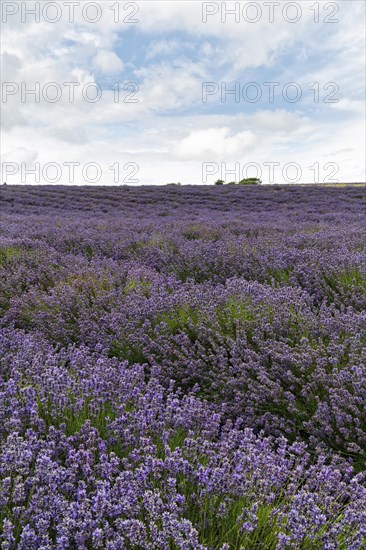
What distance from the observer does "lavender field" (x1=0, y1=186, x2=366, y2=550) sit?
1.42m

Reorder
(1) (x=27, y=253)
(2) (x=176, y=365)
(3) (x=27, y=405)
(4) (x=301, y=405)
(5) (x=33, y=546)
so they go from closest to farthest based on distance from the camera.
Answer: (5) (x=33, y=546) → (3) (x=27, y=405) → (4) (x=301, y=405) → (2) (x=176, y=365) → (1) (x=27, y=253)

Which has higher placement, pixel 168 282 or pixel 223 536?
pixel 168 282

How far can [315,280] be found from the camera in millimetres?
4418

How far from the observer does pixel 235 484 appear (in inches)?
62.6

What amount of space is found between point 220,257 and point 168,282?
4.01ft

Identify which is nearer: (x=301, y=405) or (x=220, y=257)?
(x=301, y=405)

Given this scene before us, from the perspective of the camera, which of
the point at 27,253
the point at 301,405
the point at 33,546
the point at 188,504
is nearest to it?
the point at 33,546

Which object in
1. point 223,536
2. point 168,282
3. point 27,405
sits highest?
point 168,282

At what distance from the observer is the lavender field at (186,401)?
1421mm

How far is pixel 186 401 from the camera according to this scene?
7.39 feet

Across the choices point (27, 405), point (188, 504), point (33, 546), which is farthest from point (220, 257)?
point (33, 546)

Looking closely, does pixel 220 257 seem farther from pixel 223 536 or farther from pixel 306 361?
pixel 223 536

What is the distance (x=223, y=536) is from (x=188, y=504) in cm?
17

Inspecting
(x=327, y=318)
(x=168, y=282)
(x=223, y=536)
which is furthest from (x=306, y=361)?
(x=168, y=282)
